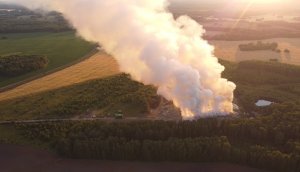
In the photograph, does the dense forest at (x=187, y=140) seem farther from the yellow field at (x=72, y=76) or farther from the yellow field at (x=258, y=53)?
the yellow field at (x=258, y=53)

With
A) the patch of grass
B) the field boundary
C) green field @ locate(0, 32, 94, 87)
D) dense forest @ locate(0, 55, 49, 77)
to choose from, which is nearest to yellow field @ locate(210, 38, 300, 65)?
the field boundary

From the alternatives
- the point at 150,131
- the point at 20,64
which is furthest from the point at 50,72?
the point at 150,131

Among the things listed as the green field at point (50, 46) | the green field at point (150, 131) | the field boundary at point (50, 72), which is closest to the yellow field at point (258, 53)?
the green field at point (150, 131)

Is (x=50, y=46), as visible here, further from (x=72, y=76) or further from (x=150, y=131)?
(x=150, y=131)

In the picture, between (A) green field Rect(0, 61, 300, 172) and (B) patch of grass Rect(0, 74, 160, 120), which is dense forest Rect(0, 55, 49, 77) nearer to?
(B) patch of grass Rect(0, 74, 160, 120)

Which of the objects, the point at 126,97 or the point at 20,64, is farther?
the point at 20,64

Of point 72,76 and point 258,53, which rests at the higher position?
point 258,53
